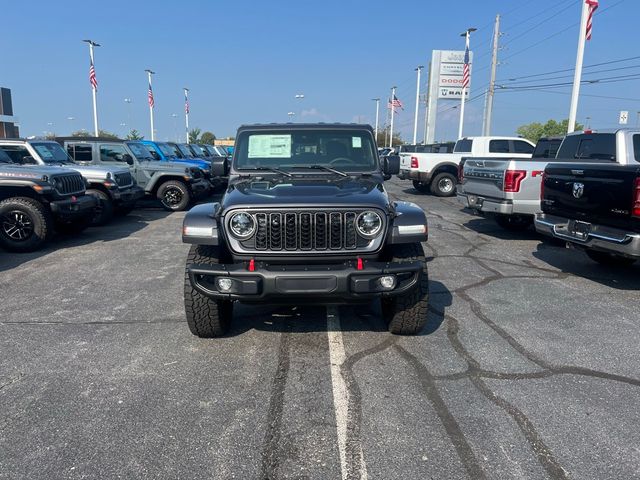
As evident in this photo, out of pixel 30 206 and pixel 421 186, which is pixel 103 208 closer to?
pixel 30 206

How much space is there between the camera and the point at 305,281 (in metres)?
3.51

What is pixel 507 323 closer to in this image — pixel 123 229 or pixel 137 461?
pixel 137 461

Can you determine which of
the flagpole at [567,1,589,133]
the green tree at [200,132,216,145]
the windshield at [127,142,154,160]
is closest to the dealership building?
the green tree at [200,132,216,145]

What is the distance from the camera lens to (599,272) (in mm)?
6863

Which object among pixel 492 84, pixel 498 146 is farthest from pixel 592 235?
pixel 492 84

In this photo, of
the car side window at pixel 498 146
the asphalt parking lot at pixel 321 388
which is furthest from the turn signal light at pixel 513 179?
the car side window at pixel 498 146

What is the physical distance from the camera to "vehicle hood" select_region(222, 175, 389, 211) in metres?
3.73

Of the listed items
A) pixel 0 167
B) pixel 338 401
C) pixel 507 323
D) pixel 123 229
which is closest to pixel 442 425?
pixel 338 401

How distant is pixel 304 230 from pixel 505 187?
6104 millimetres

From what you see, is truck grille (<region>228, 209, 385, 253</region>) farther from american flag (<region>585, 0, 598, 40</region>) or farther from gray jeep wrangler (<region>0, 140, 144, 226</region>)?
american flag (<region>585, 0, 598, 40</region>)

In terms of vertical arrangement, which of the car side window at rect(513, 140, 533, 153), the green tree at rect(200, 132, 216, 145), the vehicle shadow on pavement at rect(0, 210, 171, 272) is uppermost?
the green tree at rect(200, 132, 216, 145)

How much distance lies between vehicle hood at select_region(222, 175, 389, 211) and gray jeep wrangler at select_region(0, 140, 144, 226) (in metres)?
6.78

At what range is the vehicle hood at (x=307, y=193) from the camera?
3.73m

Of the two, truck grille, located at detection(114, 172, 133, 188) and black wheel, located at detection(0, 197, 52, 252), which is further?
truck grille, located at detection(114, 172, 133, 188)
